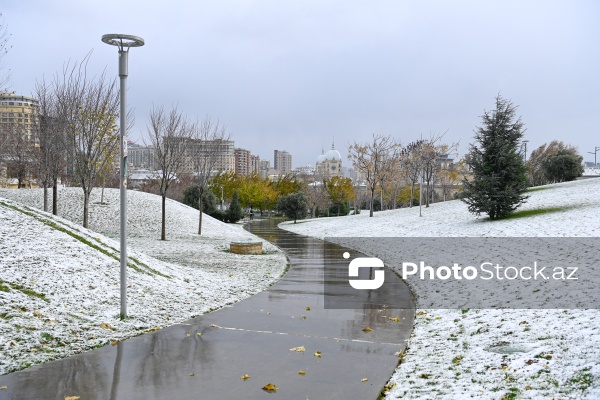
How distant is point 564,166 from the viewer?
44.8 metres

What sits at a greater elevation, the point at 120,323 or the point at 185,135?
the point at 185,135

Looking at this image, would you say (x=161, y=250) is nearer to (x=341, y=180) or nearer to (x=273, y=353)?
(x=273, y=353)

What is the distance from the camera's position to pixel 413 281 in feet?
40.5

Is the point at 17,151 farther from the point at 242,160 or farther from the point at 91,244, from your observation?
the point at 242,160

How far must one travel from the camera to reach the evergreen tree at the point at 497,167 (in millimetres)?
23953

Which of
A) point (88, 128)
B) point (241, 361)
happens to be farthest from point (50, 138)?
point (241, 361)

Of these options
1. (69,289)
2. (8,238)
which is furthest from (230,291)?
(8,238)

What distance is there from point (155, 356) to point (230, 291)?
4.65 metres

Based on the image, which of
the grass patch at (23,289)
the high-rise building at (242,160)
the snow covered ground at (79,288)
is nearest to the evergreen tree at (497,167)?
the snow covered ground at (79,288)

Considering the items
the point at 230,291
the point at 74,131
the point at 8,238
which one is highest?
the point at 74,131

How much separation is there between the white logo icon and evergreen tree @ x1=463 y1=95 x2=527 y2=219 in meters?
9.19

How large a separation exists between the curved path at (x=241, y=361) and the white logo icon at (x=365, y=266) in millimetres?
2743

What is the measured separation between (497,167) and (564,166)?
24.9m

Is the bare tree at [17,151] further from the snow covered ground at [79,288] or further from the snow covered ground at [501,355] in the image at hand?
the snow covered ground at [501,355]
